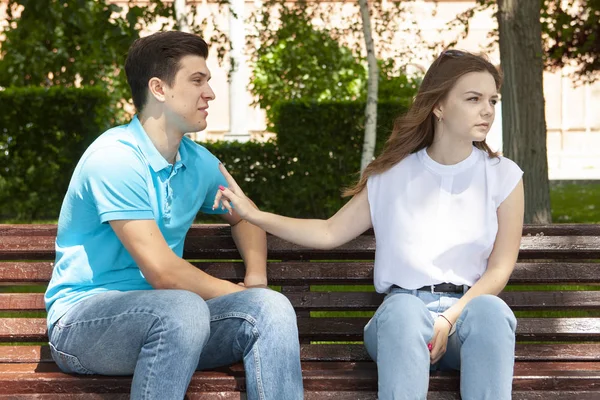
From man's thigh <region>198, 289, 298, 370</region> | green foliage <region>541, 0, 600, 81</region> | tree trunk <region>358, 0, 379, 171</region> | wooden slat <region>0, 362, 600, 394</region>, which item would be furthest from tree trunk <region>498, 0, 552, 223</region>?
man's thigh <region>198, 289, 298, 370</region>

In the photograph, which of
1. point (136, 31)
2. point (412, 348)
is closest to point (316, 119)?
point (136, 31)

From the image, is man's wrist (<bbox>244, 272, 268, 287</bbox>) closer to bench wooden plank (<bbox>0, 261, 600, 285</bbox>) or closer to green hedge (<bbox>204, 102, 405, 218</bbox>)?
bench wooden plank (<bbox>0, 261, 600, 285</bbox>)

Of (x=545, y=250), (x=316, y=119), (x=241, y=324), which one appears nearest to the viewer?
(x=241, y=324)

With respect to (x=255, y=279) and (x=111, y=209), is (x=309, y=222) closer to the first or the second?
(x=255, y=279)

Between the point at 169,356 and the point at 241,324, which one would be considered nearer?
the point at 169,356

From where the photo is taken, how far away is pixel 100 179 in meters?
3.25

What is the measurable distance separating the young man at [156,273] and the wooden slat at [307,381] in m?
0.05

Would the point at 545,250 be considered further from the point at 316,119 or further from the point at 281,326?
the point at 316,119

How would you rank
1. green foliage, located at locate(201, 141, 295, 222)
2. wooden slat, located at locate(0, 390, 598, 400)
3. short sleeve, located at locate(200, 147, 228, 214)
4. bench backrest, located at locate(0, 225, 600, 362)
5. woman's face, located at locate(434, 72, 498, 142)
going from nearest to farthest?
wooden slat, located at locate(0, 390, 598, 400)
woman's face, located at locate(434, 72, 498, 142)
short sleeve, located at locate(200, 147, 228, 214)
bench backrest, located at locate(0, 225, 600, 362)
green foliage, located at locate(201, 141, 295, 222)

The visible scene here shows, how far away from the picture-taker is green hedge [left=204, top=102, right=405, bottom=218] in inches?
472

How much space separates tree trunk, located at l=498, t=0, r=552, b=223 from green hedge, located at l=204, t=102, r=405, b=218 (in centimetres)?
435

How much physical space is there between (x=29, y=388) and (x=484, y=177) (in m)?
1.77

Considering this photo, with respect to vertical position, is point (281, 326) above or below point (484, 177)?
below

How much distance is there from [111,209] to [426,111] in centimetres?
122
